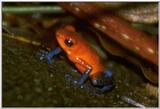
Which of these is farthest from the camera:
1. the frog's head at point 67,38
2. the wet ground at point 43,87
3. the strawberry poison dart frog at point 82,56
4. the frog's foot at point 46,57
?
the frog's head at point 67,38

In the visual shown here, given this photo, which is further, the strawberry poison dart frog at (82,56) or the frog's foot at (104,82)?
the strawberry poison dart frog at (82,56)

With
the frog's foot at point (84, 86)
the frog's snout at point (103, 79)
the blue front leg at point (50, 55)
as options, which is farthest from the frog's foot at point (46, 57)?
the frog's snout at point (103, 79)

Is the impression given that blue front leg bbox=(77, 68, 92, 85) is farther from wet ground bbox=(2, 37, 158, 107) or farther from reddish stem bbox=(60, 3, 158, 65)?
reddish stem bbox=(60, 3, 158, 65)

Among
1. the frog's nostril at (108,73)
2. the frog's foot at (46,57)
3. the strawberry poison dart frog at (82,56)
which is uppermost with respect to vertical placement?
the frog's foot at (46,57)

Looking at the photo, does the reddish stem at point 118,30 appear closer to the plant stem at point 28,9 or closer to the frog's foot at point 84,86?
the plant stem at point 28,9

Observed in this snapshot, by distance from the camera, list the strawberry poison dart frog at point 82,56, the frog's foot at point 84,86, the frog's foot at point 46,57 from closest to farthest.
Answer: the frog's foot at point 84,86
the frog's foot at point 46,57
the strawberry poison dart frog at point 82,56

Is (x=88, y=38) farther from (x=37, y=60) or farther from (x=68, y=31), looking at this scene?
(x=37, y=60)

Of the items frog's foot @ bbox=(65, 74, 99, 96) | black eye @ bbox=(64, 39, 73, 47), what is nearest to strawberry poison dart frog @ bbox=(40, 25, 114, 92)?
black eye @ bbox=(64, 39, 73, 47)
